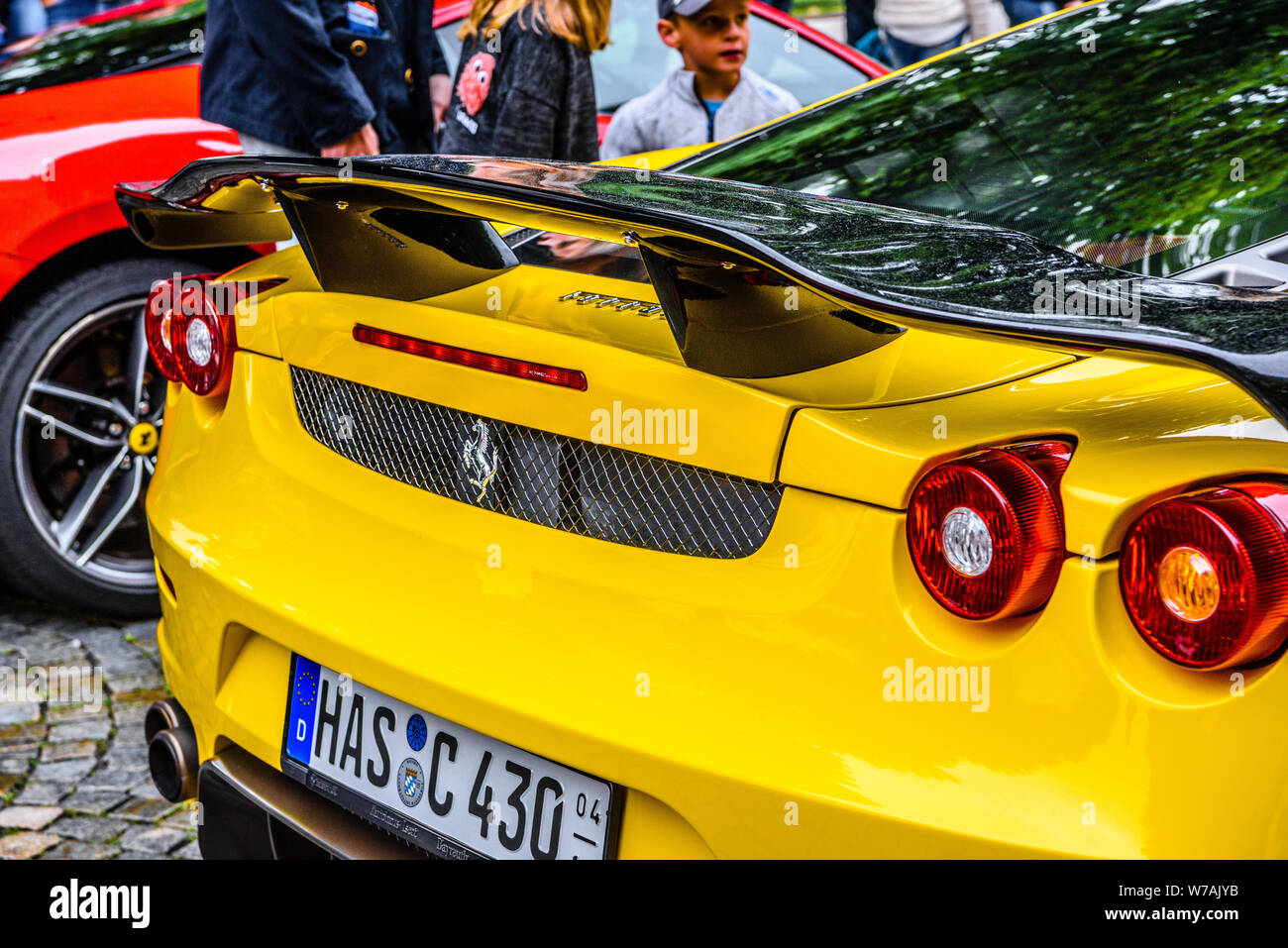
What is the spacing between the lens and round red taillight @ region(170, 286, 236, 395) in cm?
216

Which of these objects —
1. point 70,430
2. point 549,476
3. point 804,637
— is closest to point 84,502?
point 70,430

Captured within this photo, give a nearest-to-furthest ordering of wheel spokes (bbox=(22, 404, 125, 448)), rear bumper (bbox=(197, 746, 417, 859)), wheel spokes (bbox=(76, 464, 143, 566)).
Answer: rear bumper (bbox=(197, 746, 417, 859))
wheel spokes (bbox=(22, 404, 125, 448))
wheel spokes (bbox=(76, 464, 143, 566))

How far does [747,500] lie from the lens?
1.53 metres

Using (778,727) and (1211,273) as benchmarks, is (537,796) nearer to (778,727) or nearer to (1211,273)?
(778,727)

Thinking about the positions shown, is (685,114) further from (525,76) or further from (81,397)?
(81,397)

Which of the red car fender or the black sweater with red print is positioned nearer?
the red car fender

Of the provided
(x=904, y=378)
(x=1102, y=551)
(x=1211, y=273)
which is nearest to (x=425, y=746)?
(x=904, y=378)

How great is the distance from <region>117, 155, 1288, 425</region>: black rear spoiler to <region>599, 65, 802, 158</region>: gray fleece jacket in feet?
7.61

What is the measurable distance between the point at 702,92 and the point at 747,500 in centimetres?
312

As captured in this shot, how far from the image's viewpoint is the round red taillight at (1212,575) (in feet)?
4.09

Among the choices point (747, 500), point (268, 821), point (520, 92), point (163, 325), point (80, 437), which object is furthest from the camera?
point (520, 92)

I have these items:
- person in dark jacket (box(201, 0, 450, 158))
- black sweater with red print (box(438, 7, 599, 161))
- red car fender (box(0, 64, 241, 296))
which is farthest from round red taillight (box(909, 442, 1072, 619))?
red car fender (box(0, 64, 241, 296))

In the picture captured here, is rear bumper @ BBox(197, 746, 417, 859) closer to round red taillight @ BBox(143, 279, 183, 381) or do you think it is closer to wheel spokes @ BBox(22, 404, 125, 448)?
round red taillight @ BBox(143, 279, 183, 381)
